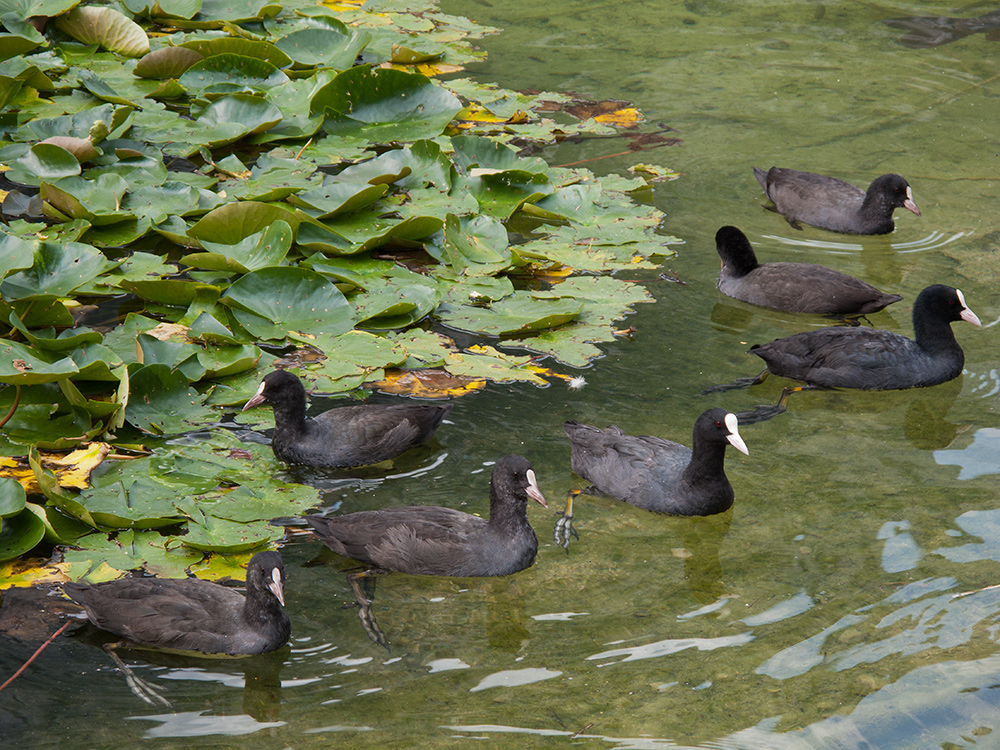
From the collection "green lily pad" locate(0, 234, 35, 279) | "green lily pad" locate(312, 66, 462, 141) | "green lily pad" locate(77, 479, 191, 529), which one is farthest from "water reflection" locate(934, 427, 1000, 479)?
"green lily pad" locate(0, 234, 35, 279)

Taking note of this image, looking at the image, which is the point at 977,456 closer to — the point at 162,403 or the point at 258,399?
the point at 258,399

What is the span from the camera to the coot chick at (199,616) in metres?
3.94

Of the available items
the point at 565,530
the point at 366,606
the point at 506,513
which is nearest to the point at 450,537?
the point at 506,513

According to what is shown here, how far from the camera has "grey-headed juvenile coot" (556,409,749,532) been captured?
15.9ft

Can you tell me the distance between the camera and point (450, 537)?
4.48 metres

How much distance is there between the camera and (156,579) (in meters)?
4.09

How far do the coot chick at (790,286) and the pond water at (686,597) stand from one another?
4.7 inches

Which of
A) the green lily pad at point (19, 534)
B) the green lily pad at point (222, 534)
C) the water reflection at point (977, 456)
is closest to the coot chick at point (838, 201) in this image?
the water reflection at point (977, 456)

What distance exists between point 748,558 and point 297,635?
1.95 m

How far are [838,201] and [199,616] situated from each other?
227 inches

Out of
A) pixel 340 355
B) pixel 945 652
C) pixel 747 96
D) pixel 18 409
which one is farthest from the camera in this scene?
pixel 747 96

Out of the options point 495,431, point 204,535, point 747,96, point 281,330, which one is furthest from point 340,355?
point 747,96

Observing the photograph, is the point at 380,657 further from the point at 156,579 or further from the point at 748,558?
the point at 748,558

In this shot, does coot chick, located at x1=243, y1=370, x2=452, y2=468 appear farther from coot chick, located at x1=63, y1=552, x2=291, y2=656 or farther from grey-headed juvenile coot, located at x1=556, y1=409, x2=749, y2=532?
coot chick, located at x1=63, y1=552, x2=291, y2=656
